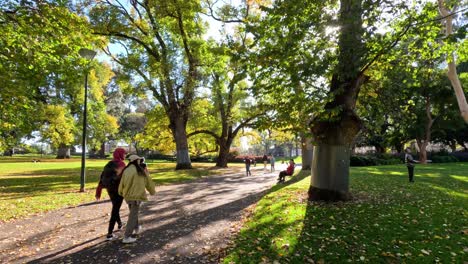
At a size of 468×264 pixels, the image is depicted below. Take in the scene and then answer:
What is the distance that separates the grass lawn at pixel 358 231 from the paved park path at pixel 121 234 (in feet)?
2.24

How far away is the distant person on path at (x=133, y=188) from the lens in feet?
20.2

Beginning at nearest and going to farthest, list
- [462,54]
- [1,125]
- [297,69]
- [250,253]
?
1. [250,253]
2. [297,69]
3. [462,54]
4. [1,125]

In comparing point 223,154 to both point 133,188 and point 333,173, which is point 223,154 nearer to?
point 333,173

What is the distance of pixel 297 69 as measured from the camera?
8.35 meters

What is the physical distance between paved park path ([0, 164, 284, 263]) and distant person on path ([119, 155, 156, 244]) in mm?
334

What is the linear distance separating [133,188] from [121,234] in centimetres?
138

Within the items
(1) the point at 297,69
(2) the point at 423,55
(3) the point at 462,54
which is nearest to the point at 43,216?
(1) the point at 297,69

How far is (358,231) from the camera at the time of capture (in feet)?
Result: 22.4

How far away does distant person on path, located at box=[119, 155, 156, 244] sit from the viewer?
243 inches

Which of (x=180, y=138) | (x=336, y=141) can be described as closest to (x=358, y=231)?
(x=336, y=141)

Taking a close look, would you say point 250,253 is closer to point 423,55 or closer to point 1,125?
point 423,55

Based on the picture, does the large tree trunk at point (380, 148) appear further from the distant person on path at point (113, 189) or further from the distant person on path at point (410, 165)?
the distant person on path at point (113, 189)

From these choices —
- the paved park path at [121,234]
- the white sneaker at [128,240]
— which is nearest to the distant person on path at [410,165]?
the paved park path at [121,234]

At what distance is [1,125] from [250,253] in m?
14.4
